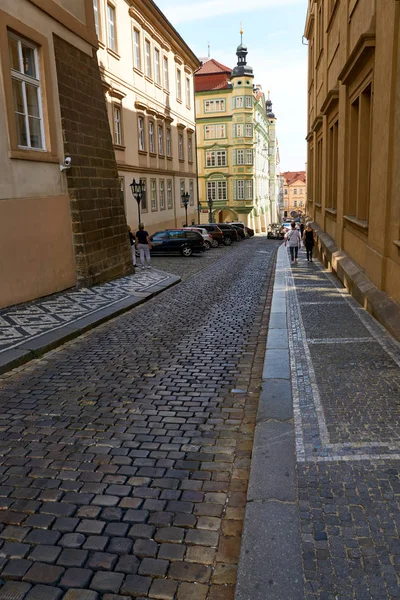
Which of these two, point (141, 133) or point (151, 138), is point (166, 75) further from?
point (141, 133)

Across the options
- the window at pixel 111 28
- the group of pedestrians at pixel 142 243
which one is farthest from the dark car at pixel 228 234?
the group of pedestrians at pixel 142 243

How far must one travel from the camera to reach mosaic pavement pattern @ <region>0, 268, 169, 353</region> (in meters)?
8.74

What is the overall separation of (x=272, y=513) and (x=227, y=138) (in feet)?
206

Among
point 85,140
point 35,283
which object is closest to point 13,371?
point 35,283

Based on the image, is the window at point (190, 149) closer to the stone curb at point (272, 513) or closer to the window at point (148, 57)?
the window at point (148, 57)

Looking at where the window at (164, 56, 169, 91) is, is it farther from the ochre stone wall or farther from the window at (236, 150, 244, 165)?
the window at (236, 150, 244, 165)

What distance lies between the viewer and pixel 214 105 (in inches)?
2457

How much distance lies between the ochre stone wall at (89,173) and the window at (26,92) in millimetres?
877

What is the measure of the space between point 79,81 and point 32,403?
11.2 m

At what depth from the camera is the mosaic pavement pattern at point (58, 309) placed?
28.7 feet

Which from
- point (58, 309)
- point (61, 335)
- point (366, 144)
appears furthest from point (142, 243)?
point (61, 335)

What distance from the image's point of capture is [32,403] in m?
5.71

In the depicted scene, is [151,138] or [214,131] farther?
[214,131]

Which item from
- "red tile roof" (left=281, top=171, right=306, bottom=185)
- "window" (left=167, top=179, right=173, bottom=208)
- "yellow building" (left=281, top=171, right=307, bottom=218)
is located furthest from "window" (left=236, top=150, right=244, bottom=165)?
"red tile roof" (left=281, top=171, right=306, bottom=185)
